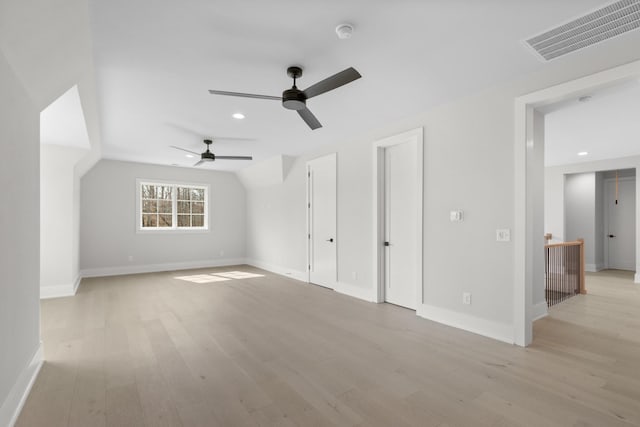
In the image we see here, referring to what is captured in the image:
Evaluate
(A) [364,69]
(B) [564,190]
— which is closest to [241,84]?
(A) [364,69]

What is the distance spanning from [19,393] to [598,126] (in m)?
6.91

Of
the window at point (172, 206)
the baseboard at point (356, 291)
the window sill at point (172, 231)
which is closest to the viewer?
the baseboard at point (356, 291)

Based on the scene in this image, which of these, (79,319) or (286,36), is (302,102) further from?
(79,319)

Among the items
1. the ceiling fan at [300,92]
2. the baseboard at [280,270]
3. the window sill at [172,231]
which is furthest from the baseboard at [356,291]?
the window sill at [172,231]

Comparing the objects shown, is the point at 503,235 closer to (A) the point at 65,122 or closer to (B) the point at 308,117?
(B) the point at 308,117

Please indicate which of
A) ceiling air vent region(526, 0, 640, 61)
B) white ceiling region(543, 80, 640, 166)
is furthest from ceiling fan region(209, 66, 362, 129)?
white ceiling region(543, 80, 640, 166)

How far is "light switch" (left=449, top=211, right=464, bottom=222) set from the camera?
3.53 metres

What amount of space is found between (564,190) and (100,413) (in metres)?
9.40

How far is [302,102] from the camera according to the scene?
2770 millimetres

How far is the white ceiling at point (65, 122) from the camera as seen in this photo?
3.12 metres

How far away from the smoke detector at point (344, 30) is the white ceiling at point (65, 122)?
8.16 feet

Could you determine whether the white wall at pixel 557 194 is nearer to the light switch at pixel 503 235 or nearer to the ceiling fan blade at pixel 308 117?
the light switch at pixel 503 235

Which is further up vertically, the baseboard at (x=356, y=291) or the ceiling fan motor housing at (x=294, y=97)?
the ceiling fan motor housing at (x=294, y=97)

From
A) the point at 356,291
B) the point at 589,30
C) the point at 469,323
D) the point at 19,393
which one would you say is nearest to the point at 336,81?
the point at 589,30
